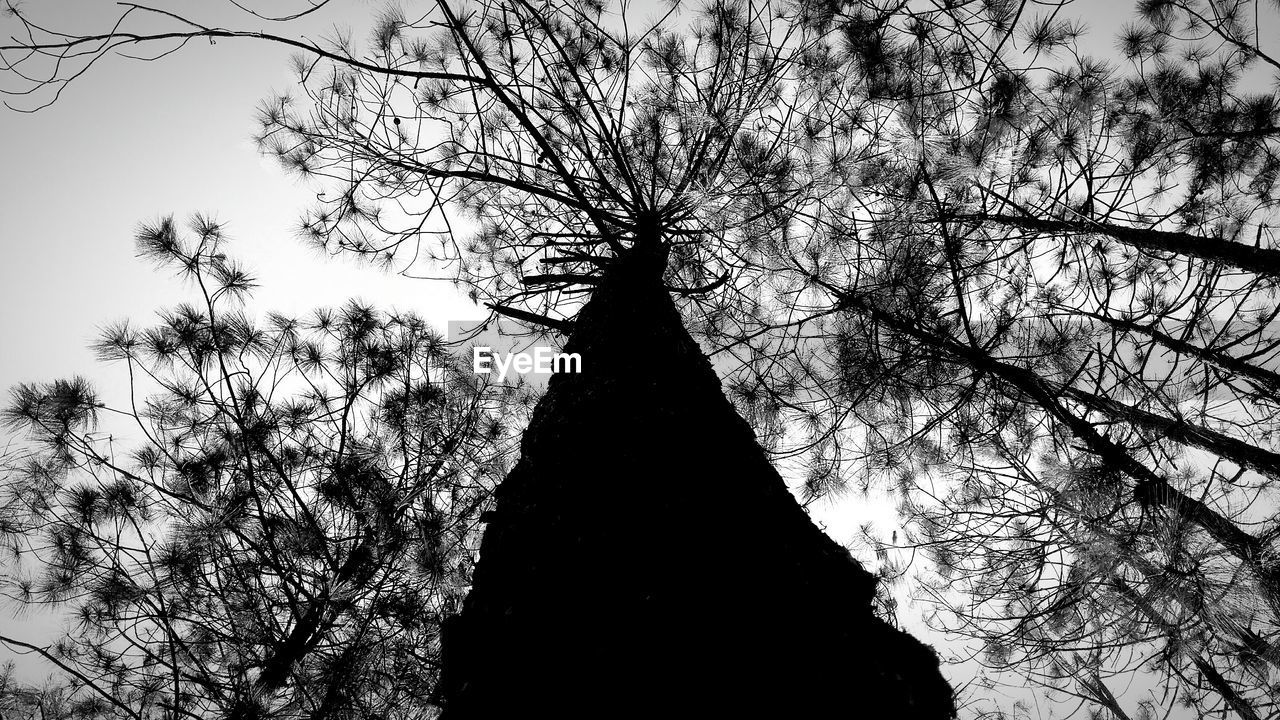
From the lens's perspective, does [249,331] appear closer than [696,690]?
No

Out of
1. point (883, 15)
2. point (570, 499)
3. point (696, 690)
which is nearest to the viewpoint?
point (696, 690)

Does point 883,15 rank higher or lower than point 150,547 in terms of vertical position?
higher

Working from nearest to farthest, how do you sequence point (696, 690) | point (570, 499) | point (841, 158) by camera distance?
point (696, 690)
point (570, 499)
point (841, 158)

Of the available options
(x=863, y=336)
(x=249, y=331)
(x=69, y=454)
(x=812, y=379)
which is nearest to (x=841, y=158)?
(x=863, y=336)

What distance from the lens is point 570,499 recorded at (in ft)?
3.74

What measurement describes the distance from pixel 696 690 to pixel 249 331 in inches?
132

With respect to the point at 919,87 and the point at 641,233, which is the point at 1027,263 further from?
the point at 641,233

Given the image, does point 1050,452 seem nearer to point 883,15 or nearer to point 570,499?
point 883,15

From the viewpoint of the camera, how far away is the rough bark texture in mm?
782

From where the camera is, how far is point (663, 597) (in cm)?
89

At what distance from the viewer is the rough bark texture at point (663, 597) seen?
2.57ft

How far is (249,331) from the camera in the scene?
300cm

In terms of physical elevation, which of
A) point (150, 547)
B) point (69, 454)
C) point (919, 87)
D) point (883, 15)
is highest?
point (919, 87)

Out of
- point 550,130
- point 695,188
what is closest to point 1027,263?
point 695,188
